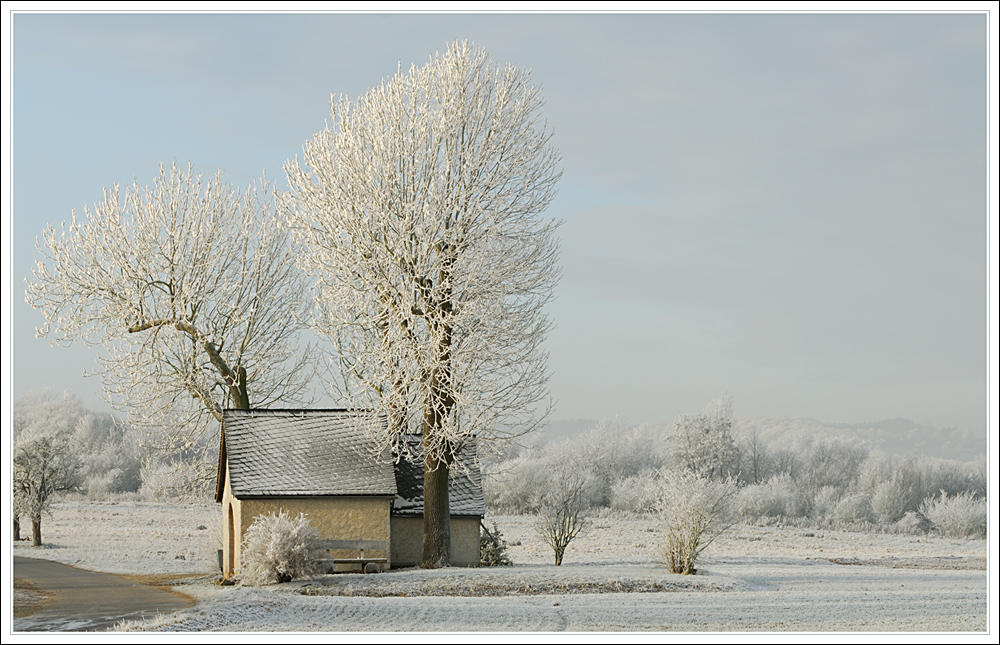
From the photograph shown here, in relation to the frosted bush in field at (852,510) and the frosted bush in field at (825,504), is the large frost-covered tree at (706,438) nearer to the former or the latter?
the frosted bush in field at (825,504)

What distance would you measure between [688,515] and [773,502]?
34481 millimetres

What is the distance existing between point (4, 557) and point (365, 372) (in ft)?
30.7

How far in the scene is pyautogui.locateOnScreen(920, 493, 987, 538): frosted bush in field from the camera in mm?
42438

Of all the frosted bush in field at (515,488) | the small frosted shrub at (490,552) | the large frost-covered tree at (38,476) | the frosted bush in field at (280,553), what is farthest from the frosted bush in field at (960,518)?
the large frost-covered tree at (38,476)

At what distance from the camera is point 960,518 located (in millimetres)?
42344

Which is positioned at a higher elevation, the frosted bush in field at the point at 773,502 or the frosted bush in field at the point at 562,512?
the frosted bush in field at the point at 562,512

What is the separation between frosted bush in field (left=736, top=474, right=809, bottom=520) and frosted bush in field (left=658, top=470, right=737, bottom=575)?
92.3 ft

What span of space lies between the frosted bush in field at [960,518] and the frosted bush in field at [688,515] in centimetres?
2860

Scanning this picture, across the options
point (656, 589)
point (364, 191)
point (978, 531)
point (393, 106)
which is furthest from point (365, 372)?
point (978, 531)

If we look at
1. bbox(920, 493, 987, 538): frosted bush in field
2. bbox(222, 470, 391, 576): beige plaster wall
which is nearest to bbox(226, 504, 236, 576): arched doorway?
bbox(222, 470, 391, 576): beige plaster wall

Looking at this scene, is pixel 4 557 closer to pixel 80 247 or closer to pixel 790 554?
pixel 80 247

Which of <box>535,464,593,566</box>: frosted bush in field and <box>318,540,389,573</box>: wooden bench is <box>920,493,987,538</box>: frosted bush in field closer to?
<box>535,464,593,566</box>: frosted bush in field

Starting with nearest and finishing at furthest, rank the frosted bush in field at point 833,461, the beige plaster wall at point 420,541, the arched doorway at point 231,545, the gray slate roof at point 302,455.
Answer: the gray slate roof at point 302,455, the arched doorway at point 231,545, the beige plaster wall at point 420,541, the frosted bush in field at point 833,461

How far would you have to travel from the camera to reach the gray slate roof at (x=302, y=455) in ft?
63.4
